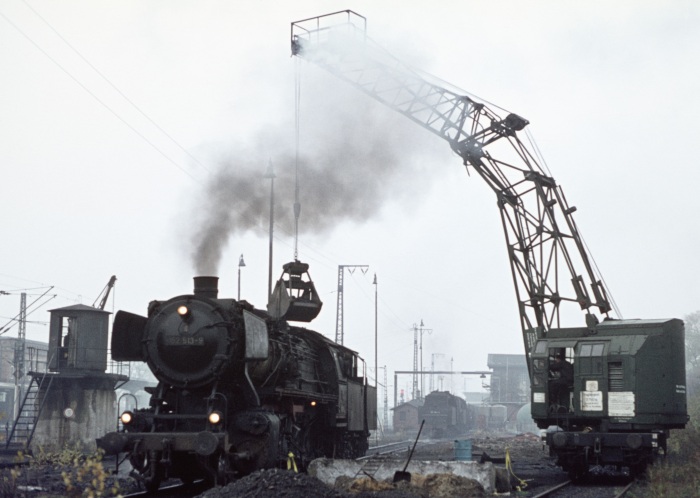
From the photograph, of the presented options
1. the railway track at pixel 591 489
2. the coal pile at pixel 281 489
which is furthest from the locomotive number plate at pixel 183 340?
the railway track at pixel 591 489

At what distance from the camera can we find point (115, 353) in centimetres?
1326

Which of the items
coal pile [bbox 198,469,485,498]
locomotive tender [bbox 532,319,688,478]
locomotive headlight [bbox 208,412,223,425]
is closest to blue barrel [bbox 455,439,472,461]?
locomotive tender [bbox 532,319,688,478]

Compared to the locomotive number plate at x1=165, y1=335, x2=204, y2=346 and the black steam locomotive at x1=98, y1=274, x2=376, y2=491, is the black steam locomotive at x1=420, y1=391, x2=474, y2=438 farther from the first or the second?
the locomotive number plate at x1=165, y1=335, x2=204, y2=346

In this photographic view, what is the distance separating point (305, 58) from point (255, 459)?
13.4 metres

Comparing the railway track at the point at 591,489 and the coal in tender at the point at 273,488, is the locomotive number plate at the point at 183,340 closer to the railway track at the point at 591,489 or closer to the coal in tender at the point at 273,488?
the coal in tender at the point at 273,488

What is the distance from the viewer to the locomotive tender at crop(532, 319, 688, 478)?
51.3ft

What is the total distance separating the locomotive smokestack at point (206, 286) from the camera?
44.7ft

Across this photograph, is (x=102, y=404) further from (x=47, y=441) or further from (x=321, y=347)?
(x=321, y=347)

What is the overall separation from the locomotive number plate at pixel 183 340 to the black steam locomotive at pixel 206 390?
0.02m

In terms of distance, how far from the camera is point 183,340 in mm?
12867

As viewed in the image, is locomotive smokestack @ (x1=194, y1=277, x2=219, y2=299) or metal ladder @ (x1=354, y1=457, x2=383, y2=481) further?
metal ladder @ (x1=354, y1=457, x2=383, y2=481)

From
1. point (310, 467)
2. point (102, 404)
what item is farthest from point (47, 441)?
point (310, 467)

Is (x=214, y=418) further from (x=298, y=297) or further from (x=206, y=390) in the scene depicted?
(x=298, y=297)

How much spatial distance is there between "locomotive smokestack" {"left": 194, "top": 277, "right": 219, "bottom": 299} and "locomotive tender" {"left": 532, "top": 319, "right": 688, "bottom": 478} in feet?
24.0
